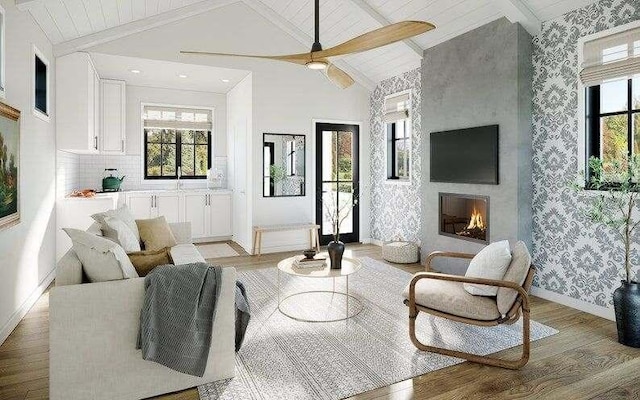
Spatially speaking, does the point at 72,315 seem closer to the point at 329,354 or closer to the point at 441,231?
the point at 329,354

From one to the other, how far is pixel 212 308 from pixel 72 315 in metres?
0.74

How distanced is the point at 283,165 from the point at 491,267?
4308 mm

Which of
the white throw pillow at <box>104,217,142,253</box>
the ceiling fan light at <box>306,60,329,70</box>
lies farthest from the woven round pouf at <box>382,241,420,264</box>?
the white throw pillow at <box>104,217,142,253</box>

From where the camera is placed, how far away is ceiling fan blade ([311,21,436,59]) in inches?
98.0

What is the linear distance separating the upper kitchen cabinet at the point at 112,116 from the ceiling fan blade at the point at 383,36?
4.95 m

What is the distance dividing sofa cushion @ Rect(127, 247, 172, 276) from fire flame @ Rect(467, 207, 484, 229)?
354 centimetres

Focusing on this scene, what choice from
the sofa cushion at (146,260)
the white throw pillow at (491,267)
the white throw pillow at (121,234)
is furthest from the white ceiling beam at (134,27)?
the white throw pillow at (491,267)

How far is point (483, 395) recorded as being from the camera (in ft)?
7.91

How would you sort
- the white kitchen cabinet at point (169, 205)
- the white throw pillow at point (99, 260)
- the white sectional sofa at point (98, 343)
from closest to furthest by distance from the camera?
1. the white sectional sofa at point (98, 343)
2. the white throw pillow at point (99, 260)
3. the white kitchen cabinet at point (169, 205)

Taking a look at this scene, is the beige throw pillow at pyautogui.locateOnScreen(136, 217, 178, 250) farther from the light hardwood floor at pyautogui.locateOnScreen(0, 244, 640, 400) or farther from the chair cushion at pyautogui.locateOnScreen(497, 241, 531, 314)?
the chair cushion at pyautogui.locateOnScreen(497, 241, 531, 314)

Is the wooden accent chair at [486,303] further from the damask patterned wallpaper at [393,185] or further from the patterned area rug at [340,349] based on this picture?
the damask patterned wallpaper at [393,185]

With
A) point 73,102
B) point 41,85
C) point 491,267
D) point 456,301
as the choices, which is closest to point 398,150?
point 491,267

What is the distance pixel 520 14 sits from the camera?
4055 mm

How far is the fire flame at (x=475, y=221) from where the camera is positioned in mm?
4871
